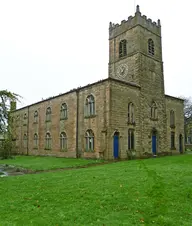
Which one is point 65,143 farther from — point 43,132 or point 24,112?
point 24,112

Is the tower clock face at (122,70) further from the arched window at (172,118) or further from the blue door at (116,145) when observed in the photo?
the arched window at (172,118)

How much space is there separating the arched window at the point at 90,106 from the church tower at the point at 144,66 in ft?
18.0

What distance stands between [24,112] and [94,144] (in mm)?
20739

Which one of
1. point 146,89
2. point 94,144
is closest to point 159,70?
point 146,89

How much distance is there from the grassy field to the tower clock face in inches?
741

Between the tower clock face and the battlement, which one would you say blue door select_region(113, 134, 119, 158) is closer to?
the tower clock face

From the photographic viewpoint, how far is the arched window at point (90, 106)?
76.6 feet

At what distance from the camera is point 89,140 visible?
2308 centimetres

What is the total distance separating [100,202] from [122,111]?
16.2m

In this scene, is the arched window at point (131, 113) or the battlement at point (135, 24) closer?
the arched window at point (131, 113)

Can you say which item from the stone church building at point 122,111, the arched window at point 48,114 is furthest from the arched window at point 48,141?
the arched window at point 48,114

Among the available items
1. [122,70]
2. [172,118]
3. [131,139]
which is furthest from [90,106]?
[172,118]

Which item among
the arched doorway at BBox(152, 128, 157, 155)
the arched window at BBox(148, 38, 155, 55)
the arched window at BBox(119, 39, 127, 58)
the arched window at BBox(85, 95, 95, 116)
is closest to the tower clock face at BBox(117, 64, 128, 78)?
the arched window at BBox(119, 39, 127, 58)

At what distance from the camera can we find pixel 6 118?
12047mm
